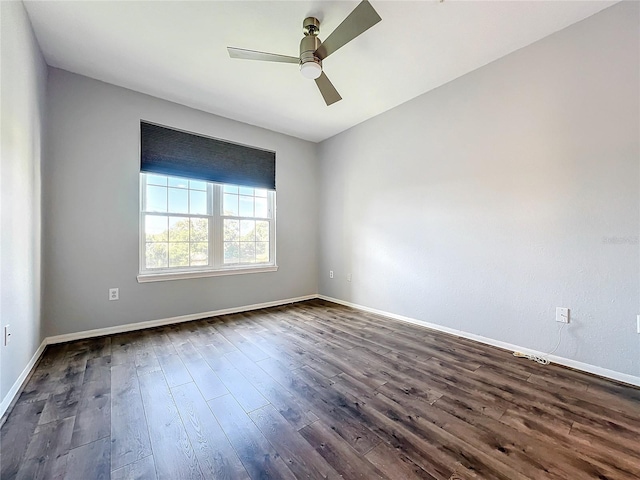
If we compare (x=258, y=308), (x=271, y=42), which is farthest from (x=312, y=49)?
(x=258, y=308)

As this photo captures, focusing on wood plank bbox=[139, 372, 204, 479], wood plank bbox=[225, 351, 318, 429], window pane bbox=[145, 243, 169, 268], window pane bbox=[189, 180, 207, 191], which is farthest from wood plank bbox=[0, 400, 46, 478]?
window pane bbox=[189, 180, 207, 191]

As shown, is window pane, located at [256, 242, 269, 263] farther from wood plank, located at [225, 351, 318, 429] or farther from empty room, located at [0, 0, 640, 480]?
wood plank, located at [225, 351, 318, 429]

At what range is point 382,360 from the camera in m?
2.22

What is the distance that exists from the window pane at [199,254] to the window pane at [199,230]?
0.26 ft

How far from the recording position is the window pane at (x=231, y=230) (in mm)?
3693

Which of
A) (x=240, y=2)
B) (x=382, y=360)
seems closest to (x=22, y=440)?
(x=382, y=360)

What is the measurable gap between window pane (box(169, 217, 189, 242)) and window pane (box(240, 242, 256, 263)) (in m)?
0.77

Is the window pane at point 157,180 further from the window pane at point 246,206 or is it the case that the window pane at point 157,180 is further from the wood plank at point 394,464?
the wood plank at point 394,464

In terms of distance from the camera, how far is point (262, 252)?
13.4 feet

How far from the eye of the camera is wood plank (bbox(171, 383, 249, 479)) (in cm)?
116

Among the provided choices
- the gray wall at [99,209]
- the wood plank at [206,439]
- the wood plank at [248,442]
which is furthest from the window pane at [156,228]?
the wood plank at [248,442]

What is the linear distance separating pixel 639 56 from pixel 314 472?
329 cm

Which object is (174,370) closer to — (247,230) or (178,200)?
(178,200)

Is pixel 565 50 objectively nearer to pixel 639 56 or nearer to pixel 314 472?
pixel 639 56
